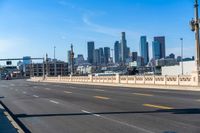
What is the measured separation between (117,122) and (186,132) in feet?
11.5

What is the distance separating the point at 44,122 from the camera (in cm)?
1559

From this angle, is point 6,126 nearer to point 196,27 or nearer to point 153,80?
point 196,27

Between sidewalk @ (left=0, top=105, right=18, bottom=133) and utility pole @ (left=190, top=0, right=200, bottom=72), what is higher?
utility pole @ (left=190, top=0, right=200, bottom=72)

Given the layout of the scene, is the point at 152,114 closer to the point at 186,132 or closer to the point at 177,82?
the point at 186,132

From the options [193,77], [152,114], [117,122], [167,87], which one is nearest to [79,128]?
[117,122]

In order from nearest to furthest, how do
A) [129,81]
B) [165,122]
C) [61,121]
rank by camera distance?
[165,122] < [61,121] < [129,81]

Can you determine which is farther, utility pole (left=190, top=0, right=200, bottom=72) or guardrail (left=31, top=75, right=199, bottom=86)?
guardrail (left=31, top=75, right=199, bottom=86)

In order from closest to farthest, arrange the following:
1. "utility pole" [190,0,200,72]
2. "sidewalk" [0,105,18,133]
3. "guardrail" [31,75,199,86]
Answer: "sidewalk" [0,105,18,133]
"utility pole" [190,0,200,72]
"guardrail" [31,75,199,86]

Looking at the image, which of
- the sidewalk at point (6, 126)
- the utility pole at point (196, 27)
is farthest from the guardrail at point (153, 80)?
the sidewalk at point (6, 126)

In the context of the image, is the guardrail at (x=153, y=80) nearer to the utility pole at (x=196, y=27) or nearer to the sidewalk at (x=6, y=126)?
the utility pole at (x=196, y=27)

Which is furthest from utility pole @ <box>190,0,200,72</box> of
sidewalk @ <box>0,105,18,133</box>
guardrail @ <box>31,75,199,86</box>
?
sidewalk @ <box>0,105,18,133</box>

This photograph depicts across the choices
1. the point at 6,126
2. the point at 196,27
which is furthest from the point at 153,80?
the point at 6,126

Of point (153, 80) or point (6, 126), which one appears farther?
point (153, 80)

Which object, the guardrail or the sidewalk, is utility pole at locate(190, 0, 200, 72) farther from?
the sidewalk
